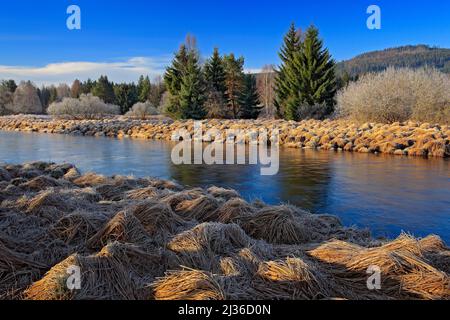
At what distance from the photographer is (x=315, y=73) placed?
32062 mm

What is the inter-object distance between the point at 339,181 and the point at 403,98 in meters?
14.8

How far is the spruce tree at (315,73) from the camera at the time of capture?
31.8 metres

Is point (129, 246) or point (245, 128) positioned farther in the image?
point (245, 128)

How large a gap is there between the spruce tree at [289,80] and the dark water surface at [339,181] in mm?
14053

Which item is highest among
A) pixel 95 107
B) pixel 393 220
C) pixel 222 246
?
pixel 95 107

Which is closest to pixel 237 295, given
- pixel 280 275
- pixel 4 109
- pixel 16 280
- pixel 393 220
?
pixel 280 275

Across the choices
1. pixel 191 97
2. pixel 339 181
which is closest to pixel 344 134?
pixel 339 181

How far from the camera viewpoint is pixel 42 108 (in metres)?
76.1

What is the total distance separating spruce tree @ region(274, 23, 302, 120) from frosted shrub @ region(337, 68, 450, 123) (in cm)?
716

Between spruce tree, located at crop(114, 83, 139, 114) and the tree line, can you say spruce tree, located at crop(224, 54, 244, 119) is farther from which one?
spruce tree, located at crop(114, 83, 139, 114)

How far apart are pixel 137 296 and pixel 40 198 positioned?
9.51ft

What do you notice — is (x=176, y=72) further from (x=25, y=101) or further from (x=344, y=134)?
(x=25, y=101)

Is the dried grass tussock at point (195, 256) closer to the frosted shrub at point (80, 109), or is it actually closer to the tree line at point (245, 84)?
the tree line at point (245, 84)

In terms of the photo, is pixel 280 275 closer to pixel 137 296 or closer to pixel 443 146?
pixel 137 296
